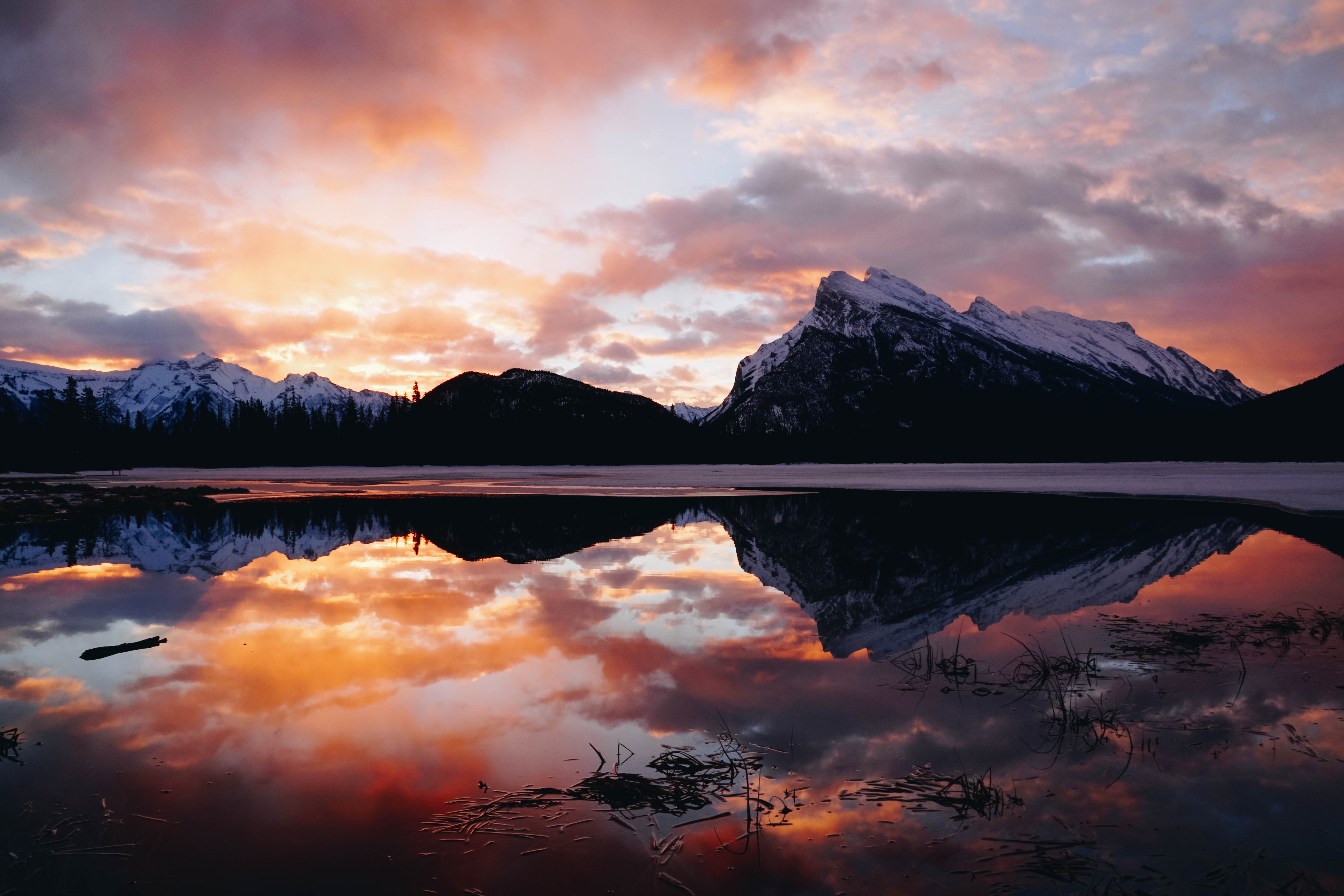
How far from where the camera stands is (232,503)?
48750 mm

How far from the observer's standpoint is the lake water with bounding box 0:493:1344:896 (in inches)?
243

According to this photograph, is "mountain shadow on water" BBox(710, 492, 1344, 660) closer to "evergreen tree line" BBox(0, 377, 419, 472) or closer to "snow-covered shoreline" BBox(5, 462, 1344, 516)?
"snow-covered shoreline" BBox(5, 462, 1344, 516)

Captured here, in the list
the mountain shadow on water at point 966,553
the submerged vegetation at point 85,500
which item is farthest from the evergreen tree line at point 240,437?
the mountain shadow on water at point 966,553

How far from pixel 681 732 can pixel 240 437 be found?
656ft

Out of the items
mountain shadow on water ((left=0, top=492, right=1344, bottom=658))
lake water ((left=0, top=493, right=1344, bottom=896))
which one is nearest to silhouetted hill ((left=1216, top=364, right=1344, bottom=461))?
mountain shadow on water ((left=0, top=492, right=1344, bottom=658))

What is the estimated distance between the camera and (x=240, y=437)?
176625mm

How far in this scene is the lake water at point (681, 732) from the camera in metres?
6.18

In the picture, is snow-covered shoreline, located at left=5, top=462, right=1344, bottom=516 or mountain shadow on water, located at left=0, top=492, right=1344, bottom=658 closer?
mountain shadow on water, located at left=0, top=492, right=1344, bottom=658

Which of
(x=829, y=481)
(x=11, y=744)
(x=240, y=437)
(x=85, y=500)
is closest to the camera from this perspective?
(x=11, y=744)

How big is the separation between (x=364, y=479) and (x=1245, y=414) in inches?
9083

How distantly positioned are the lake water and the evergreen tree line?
531 feet

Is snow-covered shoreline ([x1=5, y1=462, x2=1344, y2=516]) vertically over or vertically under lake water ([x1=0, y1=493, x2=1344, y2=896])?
over

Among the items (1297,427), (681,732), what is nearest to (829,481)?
(681,732)

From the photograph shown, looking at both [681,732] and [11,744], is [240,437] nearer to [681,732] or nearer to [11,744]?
[11,744]
